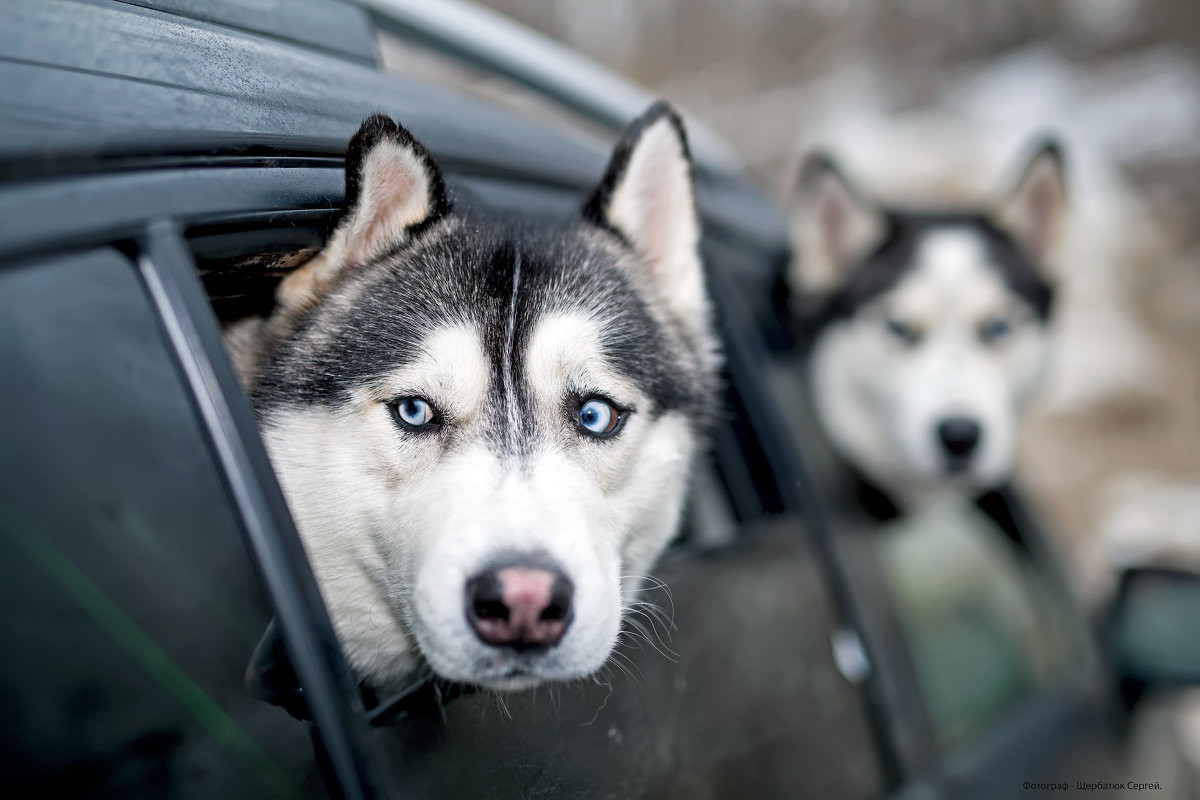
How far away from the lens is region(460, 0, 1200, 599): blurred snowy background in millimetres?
11094

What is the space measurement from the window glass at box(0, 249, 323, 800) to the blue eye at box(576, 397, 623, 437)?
72cm

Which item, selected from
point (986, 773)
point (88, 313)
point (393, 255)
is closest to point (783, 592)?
point (986, 773)

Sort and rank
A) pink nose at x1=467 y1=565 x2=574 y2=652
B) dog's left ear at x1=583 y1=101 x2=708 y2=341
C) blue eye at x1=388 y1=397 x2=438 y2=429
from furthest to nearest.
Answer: dog's left ear at x1=583 y1=101 x2=708 y2=341, blue eye at x1=388 y1=397 x2=438 y2=429, pink nose at x1=467 y1=565 x2=574 y2=652

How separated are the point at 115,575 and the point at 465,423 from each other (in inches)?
25.0

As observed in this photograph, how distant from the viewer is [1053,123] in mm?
16594

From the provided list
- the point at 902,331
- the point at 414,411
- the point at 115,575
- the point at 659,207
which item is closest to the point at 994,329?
the point at 902,331

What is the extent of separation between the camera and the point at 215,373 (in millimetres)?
1066

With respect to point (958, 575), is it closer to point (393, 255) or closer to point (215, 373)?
point (393, 255)

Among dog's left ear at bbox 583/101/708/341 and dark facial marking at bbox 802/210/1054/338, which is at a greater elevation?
dog's left ear at bbox 583/101/708/341

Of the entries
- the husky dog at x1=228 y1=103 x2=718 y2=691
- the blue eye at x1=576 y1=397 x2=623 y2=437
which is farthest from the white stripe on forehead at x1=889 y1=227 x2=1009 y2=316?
the blue eye at x1=576 y1=397 x2=623 y2=437

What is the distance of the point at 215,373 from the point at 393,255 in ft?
2.06

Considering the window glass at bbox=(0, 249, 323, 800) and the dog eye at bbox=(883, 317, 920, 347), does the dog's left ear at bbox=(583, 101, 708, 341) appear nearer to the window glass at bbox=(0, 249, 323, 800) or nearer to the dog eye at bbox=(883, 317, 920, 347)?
the window glass at bbox=(0, 249, 323, 800)

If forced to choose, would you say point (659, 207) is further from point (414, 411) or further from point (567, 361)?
point (414, 411)

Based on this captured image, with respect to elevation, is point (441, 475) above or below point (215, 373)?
below
